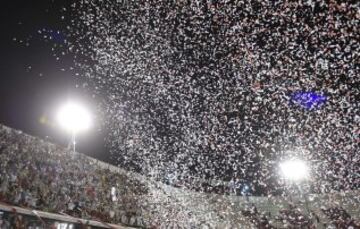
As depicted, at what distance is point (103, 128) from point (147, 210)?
234 inches

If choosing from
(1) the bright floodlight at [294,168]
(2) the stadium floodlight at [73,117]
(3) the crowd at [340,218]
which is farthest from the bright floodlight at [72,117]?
(3) the crowd at [340,218]

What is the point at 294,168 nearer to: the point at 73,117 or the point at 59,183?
the point at 73,117

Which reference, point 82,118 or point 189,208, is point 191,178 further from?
point 82,118

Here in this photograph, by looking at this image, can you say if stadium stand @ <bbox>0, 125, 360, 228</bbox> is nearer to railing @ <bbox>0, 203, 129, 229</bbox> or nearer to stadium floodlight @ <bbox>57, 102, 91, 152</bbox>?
railing @ <bbox>0, 203, 129, 229</bbox>

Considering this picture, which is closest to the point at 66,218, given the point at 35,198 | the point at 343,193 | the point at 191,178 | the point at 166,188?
the point at 35,198

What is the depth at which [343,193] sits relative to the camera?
30938mm

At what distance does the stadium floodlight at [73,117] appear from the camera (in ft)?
76.0

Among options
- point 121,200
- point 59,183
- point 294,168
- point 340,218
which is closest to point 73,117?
point 59,183

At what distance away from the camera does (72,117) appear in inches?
932

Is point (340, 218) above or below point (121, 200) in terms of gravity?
below

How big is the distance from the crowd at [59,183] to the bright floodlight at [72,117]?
6.02 feet

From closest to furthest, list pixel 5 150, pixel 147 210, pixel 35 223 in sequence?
1. pixel 35 223
2. pixel 5 150
3. pixel 147 210

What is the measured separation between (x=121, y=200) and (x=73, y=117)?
5.63m

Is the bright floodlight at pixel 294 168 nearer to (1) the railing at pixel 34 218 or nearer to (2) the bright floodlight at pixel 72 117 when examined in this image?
(2) the bright floodlight at pixel 72 117
